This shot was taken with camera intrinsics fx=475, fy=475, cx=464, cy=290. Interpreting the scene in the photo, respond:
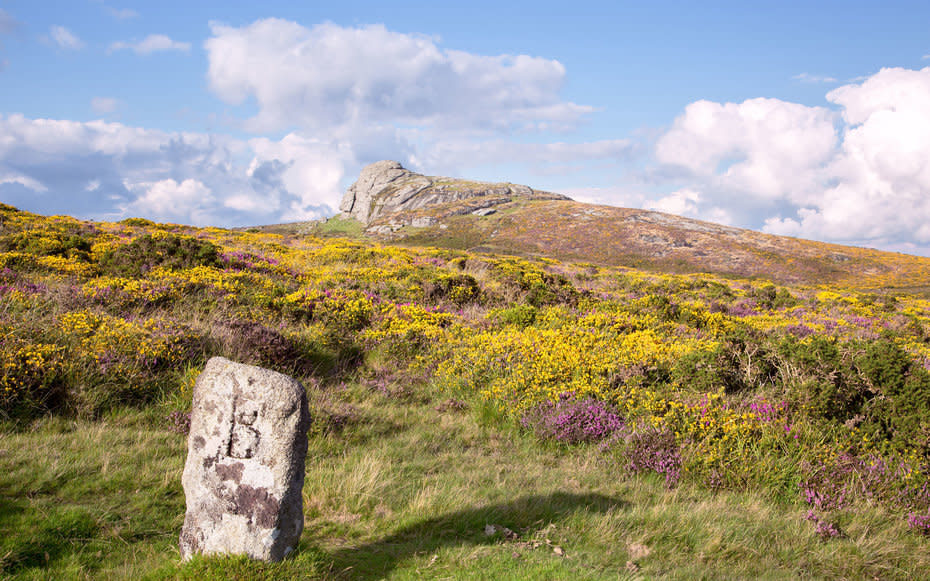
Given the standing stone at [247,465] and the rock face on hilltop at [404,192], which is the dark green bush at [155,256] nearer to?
the standing stone at [247,465]

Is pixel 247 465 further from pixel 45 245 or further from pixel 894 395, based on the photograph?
pixel 45 245

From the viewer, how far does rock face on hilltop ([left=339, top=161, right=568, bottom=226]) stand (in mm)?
132250

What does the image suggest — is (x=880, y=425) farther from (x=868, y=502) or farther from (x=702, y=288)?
(x=702, y=288)

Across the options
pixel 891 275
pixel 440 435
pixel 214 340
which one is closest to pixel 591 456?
pixel 440 435

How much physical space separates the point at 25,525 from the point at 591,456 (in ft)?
18.0

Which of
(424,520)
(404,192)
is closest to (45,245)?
(424,520)

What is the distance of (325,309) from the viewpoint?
10422 mm

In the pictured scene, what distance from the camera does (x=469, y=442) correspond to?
6422 millimetres

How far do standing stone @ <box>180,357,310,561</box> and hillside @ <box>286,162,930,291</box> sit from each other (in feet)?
179

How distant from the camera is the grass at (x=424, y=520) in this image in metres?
3.55

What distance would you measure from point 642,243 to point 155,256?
65017 millimetres

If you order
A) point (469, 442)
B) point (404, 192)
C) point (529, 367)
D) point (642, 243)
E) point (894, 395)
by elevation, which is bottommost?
point (469, 442)

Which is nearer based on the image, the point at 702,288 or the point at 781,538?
the point at 781,538

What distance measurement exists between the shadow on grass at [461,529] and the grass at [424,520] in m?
0.02
